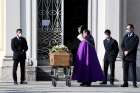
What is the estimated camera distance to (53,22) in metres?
24.5

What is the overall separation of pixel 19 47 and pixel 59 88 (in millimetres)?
2215

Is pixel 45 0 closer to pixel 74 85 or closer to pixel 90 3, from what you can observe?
pixel 90 3

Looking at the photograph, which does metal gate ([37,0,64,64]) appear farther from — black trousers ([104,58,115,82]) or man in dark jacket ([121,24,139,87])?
man in dark jacket ([121,24,139,87])

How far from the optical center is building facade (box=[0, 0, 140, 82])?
937 inches

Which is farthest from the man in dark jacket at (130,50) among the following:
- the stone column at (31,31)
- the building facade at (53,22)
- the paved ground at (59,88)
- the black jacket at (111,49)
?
the stone column at (31,31)

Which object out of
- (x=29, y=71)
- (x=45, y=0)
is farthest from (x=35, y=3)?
(x=29, y=71)

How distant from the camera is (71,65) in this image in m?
21.8

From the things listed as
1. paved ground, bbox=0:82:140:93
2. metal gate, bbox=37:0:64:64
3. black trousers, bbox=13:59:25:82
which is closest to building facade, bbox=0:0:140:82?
metal gate, bbox=37:0:64:64

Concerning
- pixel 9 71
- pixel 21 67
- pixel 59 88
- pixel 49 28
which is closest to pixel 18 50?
pixel 21 67

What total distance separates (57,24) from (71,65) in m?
3.09

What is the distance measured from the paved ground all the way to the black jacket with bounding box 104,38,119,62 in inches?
34.9

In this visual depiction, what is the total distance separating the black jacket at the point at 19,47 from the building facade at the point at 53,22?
135 centimetres

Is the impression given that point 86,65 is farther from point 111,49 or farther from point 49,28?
point 49,28

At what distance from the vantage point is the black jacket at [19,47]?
73.4 feet
